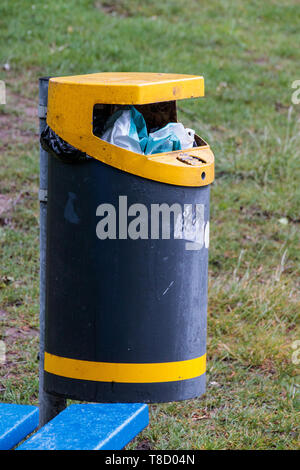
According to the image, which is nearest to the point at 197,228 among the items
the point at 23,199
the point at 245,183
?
the point at 23,199

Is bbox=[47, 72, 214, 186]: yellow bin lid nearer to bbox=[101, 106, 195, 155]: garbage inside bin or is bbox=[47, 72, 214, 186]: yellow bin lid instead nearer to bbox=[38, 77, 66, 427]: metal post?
bbox=[101, 106, 195, 155]: garbage inside bin

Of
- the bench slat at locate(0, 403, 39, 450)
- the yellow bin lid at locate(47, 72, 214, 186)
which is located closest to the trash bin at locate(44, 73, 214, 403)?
the yellow bin lid at locate(47, 72, 214, 186)

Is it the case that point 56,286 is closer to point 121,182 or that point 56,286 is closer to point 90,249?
point 90,249

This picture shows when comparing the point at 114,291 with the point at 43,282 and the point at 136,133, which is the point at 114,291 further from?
the point at 136,133

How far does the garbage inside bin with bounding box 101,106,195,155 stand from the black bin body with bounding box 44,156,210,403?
15 centimetres

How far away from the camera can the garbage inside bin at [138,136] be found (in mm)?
2262

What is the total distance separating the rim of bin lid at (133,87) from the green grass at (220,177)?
1455 millimetres

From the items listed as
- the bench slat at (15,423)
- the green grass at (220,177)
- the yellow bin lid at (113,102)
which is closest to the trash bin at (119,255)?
the yellow bin lid at (113,102)

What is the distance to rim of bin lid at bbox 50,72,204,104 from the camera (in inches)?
84.8

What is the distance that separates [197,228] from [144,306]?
1.02ft

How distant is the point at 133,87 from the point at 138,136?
0.97ft

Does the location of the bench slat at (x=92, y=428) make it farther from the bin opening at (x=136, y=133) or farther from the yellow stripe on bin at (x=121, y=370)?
the bin opening at (x=136, y=133)

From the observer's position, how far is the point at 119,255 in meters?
2.19

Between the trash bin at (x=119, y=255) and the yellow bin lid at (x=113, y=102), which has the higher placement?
the yellow bin lid at (x=113, y=102)
